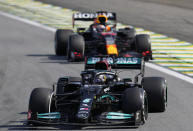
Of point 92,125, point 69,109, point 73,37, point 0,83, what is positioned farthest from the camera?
point 73,37

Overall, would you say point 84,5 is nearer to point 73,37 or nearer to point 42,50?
point 42,50

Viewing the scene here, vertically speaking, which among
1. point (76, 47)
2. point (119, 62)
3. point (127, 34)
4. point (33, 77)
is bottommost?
point (33, 77)

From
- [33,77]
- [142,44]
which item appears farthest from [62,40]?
[33,77]

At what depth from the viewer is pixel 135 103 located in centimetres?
1406

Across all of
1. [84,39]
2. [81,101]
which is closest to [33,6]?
[84,39]

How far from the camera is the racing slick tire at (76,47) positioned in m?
24.7

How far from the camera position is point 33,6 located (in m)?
43.3

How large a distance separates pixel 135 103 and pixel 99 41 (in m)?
11.4

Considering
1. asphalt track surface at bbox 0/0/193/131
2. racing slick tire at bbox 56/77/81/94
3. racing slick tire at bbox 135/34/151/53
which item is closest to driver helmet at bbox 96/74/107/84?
racing slick tire at bbox 56/77/81/94

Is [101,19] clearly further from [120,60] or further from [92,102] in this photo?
[92,102]

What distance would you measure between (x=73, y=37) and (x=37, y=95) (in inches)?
414

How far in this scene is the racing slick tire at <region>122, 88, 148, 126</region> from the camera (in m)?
Result: 14.0

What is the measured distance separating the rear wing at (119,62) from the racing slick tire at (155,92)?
1056 mm

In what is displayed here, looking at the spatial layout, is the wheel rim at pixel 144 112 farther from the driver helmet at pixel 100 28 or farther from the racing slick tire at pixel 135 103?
the driver helmet at pixel 100 28
